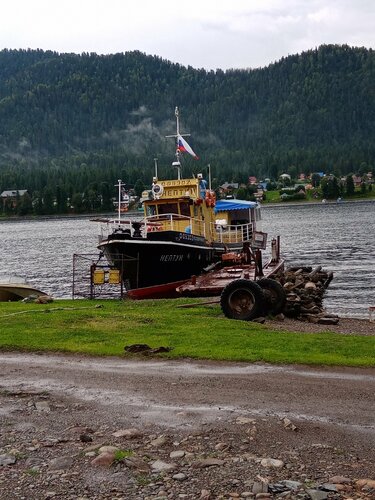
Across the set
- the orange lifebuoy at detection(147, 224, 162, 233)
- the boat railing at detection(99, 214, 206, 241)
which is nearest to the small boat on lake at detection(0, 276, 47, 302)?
the boat railing at detection(99, 214, 206, 241)

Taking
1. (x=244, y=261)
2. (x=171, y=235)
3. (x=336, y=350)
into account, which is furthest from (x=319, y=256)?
(x=336, y=350)

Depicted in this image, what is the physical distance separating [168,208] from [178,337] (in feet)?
76.1

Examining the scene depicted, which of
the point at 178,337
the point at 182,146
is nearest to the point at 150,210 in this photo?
the point at 182,146

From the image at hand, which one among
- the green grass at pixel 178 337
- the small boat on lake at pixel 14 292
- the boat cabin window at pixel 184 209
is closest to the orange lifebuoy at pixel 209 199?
the boat cabin window at pixel 184 209

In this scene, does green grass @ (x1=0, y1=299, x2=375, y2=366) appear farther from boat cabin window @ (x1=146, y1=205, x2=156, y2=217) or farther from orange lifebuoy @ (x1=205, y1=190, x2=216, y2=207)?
orange lifebuoy @ (x1=205, y1=190, x2=216, y2=207)

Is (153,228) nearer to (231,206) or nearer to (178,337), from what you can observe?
(231,206)

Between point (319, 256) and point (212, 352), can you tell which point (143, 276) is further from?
point (319, 256)

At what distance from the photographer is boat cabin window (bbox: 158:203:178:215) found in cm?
3938

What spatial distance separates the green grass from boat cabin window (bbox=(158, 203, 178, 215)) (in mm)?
17465

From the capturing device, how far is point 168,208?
1556 inches

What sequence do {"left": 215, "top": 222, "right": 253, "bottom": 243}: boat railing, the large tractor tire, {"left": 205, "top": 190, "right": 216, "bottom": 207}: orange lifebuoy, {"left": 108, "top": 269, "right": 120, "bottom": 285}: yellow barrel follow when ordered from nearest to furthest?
1. the large tractor tire
2. {"left": 108, "top": 269, "right": 120, "bottom": 285}: yellow barrel
3. {"left": 205, "top": 190, "right": 216, "bottom": 207}: orange lifebuoy
4. {"left": 215, "top": 222, "right": 253, "bottom": 243}: boat railing

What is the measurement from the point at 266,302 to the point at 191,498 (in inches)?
584

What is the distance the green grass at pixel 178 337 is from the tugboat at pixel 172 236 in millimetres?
11448

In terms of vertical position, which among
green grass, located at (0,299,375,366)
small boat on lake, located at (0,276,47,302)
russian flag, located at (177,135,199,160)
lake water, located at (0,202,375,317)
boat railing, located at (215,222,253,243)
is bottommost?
lake water, located at (0,202,375,317)
